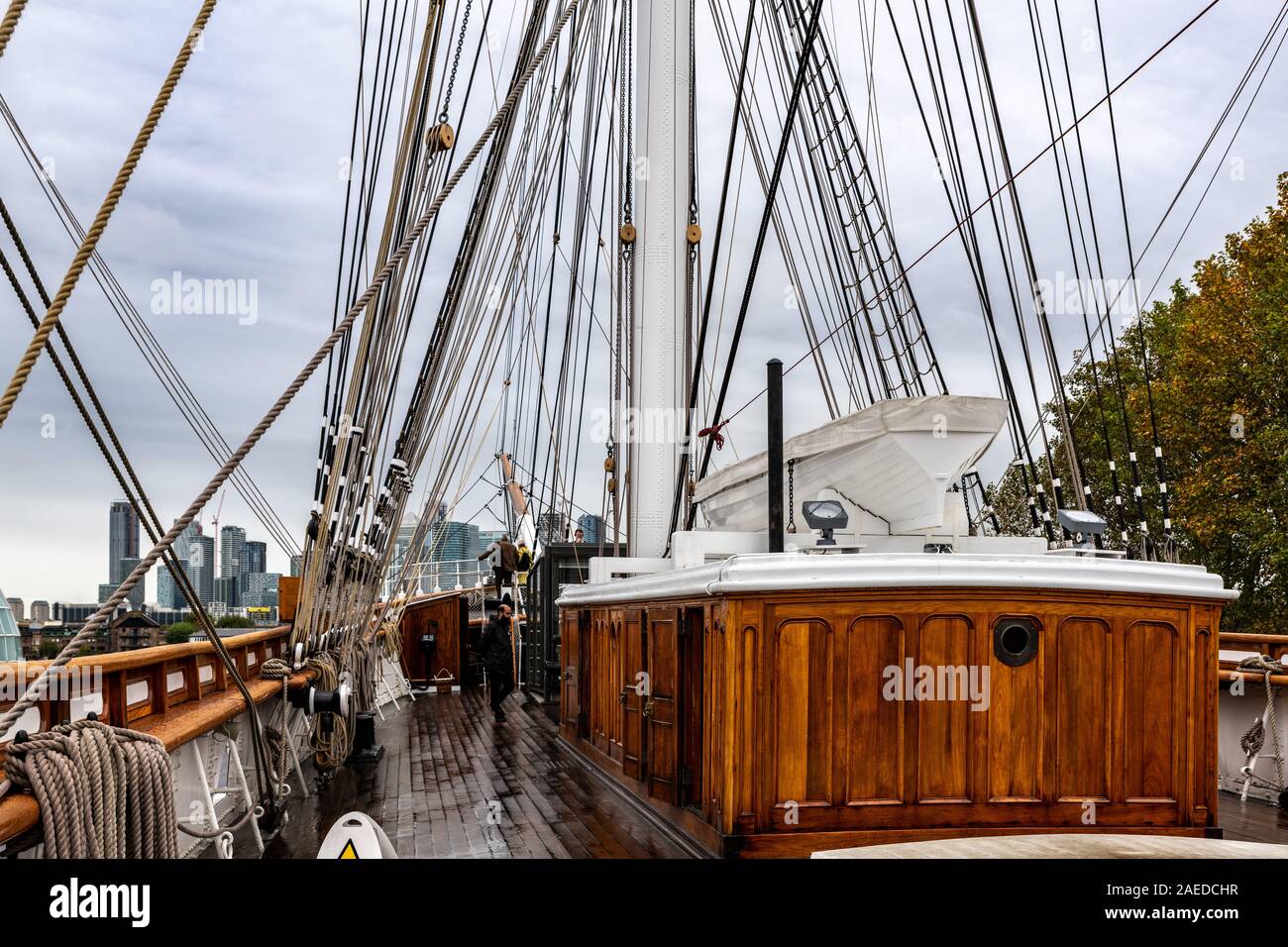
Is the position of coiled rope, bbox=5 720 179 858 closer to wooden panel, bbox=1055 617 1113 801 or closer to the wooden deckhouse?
Answer: the wooden deckhouse

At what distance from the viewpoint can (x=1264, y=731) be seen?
655cm

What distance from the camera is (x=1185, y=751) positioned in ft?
16.0

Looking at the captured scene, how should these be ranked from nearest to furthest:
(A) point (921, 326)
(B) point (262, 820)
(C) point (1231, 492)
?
(B) point (262, 820) → (A) point (921, 326) → (C) point (1231, 492)

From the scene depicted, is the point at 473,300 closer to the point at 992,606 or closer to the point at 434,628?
the point at 992,606

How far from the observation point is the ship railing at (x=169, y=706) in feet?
10.2

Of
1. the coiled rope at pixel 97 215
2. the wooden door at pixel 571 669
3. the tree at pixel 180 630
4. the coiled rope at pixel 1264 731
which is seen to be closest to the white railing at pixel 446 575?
the tree at pixel 180 630

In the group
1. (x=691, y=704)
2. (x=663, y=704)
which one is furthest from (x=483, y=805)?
(x=691, y=704)

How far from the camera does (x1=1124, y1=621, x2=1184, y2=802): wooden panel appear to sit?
4816mm

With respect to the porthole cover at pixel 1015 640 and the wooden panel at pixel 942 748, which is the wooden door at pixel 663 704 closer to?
the wooden panel at pixel 942 748

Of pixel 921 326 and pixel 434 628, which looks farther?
pixel 434 628

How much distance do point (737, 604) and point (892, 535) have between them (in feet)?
6.42

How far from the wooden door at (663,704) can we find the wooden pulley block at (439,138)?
3593mm

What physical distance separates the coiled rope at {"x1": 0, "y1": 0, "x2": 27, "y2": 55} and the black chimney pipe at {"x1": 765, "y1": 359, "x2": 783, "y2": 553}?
3376 millimetres
